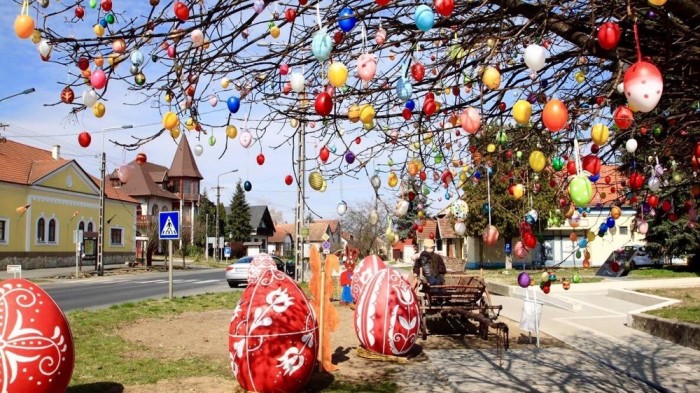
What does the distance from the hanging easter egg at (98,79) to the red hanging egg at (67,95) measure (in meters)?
0.27

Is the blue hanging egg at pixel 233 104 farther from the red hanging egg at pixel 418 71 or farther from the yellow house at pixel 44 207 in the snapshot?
the yellow house at pixel 44 207

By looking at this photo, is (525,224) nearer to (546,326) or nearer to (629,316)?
(546,326)

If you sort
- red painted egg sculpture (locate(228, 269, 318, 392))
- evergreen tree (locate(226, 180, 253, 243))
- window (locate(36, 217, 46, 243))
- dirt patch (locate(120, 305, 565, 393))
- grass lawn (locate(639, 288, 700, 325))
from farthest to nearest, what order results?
evergreen tree (locate(226, 180, 253, 243)) → window (locate(36, 217, 46, 243)) → grass lawn (locate(639, 288, 700, 325)) → dirt patch (locate(120, 305, 565, 393)) → red painted egg sculpture (locate(228, 269, 318, 392))

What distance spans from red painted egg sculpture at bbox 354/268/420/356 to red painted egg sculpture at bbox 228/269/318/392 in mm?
2059

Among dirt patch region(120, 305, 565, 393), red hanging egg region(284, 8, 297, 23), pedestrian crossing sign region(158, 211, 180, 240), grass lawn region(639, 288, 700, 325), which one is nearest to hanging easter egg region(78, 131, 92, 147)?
red hanging egg region(284, 8, 297, 23)

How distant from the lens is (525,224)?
512 cm

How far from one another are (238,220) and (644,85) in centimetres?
7112

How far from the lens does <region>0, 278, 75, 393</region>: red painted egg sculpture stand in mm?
4934

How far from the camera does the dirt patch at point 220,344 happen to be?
21.8 ft

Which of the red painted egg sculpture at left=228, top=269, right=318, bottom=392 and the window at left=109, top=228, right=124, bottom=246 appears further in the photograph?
the window at left=109, top=228, right=124, bottom=246

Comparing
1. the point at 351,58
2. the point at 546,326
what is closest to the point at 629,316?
the point at 546,326

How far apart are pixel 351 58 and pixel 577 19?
1902 millimetres

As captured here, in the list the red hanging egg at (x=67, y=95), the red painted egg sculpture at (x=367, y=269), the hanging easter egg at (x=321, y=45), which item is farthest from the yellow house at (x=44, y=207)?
the hanging easter egg at (x=321, y=45)

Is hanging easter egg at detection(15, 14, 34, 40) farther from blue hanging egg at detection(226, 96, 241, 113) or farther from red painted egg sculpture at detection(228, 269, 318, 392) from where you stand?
red painted egg sculpture at detection(228, 269, 318, 392)
